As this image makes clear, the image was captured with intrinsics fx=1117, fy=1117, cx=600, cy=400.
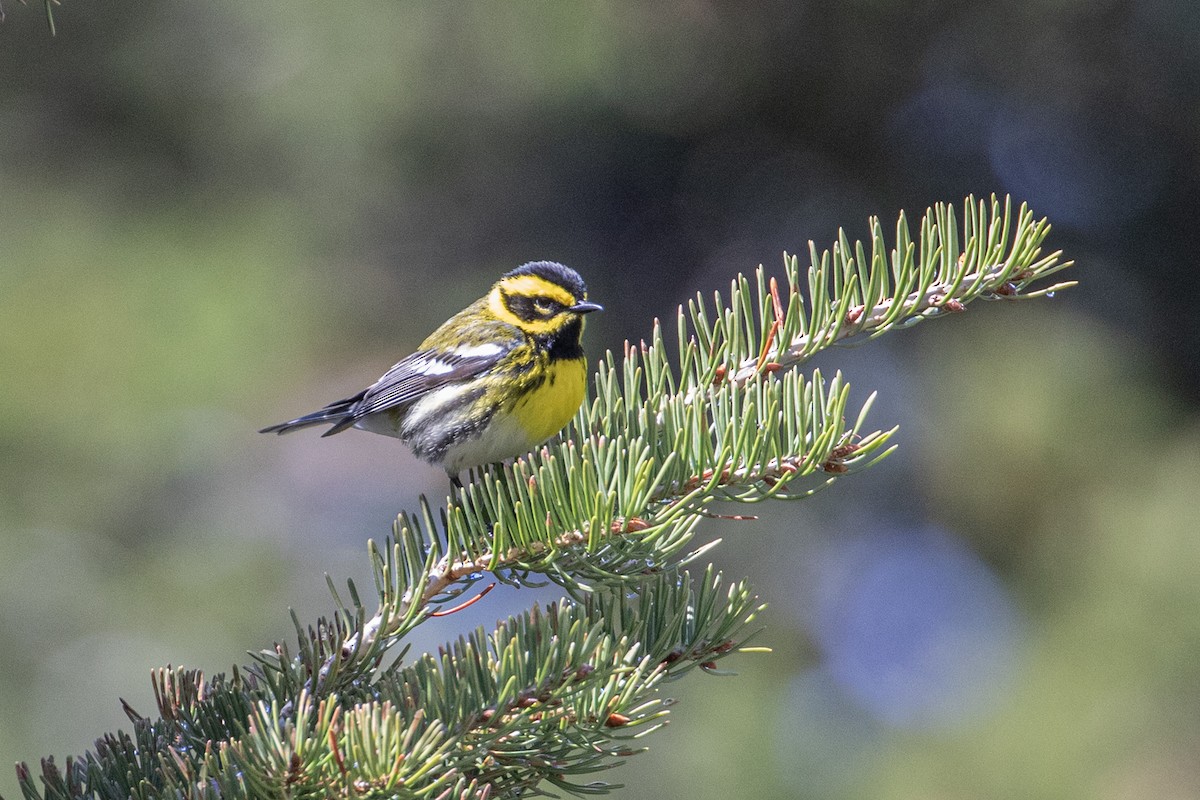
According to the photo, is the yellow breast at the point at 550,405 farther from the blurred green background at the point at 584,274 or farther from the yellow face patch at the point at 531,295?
the blurred green background at the point at 584,274

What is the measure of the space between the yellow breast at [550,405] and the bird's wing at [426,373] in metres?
0.22

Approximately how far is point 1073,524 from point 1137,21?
232cm

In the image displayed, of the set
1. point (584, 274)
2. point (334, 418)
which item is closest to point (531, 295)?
point (334, 418)

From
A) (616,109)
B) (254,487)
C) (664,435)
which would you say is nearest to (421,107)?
(616,109)

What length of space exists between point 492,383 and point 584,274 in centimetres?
307

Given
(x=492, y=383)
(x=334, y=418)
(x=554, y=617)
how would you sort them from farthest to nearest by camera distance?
(x=334, y=418) → (x=492, y=383) → (x=554, y=617)

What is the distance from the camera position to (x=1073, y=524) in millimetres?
4719

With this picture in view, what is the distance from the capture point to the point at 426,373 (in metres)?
3.04

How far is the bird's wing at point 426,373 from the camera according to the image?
2869 millimetres

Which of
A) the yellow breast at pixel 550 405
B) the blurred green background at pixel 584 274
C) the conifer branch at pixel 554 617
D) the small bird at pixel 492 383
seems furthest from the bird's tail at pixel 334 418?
the blurred green background at pixel 584 274

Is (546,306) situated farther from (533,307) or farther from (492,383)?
(492,383)

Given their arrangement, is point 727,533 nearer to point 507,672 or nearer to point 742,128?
point 742,128

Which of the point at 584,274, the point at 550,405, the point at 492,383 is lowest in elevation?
the point at 550,405

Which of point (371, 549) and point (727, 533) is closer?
point (371, 549)
